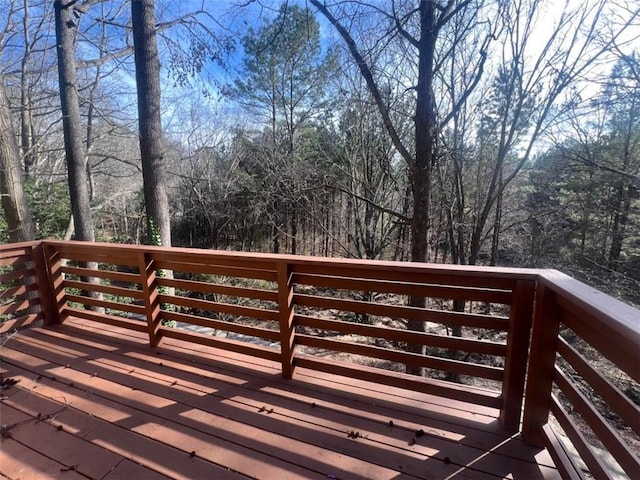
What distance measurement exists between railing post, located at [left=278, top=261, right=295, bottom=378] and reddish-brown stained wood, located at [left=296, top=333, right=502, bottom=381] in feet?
0.28

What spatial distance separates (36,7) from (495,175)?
33.5 ft

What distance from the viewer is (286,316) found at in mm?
2127

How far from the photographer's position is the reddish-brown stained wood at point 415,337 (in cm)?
170

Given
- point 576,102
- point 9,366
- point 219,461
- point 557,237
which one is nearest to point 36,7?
point 9,366

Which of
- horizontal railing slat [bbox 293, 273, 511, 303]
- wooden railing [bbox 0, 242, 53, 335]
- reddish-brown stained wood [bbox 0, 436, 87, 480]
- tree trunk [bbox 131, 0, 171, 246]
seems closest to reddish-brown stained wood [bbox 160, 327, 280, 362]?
horizontal railing slat [bbox 293, 273, 511, 303]

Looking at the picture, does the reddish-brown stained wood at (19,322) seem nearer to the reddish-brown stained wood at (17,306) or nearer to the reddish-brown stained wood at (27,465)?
the reddish-brown stained wood at (17,306)

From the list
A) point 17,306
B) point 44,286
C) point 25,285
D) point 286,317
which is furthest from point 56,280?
point 286,317

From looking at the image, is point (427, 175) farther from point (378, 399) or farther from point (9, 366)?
point (9, 366)

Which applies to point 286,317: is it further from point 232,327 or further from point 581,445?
point 581,445

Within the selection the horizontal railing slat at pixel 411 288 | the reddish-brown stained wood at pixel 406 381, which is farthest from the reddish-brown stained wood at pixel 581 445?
the horizontal railing slat at pixel 411 288

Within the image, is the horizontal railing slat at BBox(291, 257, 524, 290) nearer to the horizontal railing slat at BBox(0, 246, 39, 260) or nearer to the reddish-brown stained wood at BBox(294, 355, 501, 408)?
the reddish-brown stained wood at BBox(294, 355, 501, 408)

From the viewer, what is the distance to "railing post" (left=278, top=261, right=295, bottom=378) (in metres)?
2.07

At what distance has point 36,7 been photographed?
6777 millimetres

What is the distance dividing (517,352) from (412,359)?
0.57m
